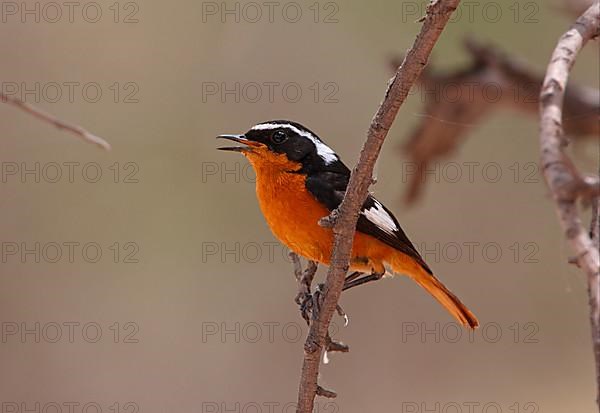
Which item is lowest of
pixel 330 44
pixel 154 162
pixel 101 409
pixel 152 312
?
pixel 101 409

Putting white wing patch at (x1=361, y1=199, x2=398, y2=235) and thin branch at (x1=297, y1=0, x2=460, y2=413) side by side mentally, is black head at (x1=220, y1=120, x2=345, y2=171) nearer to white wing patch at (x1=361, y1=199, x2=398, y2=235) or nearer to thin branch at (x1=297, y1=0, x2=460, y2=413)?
white wing patch at (x1=361, y1=199, x2=398, y2=235)

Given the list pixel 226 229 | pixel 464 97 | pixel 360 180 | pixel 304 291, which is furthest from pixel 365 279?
pixel 226 229

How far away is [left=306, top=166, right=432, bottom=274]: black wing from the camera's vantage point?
356cm

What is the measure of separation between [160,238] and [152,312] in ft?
2.09

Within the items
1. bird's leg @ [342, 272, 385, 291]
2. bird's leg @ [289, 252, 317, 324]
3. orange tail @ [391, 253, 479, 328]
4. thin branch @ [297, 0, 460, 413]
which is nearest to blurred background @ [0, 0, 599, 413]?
orange tail @ [391, 253, 479, 328]

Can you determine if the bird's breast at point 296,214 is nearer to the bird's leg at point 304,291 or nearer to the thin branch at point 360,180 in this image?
the bird's leg at point 304,291

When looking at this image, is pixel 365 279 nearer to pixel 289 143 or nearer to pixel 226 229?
pixel 289 143

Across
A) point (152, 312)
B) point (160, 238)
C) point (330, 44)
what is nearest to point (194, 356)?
point (152, 312)

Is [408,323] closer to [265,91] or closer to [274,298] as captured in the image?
[274,298]

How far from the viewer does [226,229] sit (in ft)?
24.7

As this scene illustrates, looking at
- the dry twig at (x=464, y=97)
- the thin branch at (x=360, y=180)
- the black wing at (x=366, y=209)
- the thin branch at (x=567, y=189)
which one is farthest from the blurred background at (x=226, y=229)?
the thin branch at (x=567, y=189)

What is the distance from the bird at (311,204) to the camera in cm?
358

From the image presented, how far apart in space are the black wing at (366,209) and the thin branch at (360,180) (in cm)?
82

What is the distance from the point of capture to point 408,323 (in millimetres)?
6781
